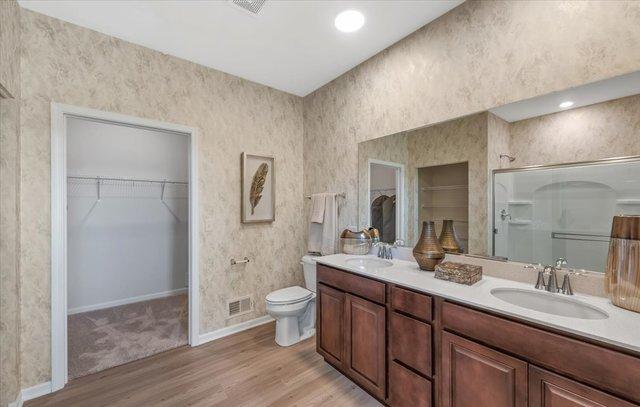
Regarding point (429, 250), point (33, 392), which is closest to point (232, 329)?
point (33, 392)

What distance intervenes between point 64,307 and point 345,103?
9.35ft

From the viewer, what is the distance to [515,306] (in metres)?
1.14

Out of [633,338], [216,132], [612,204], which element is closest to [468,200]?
[612,204]

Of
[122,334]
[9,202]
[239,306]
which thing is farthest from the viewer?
[239,306]

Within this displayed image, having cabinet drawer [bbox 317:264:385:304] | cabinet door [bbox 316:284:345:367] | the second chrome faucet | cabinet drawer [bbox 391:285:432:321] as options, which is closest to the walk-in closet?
cabinet door [bbox 316:284:345:367]

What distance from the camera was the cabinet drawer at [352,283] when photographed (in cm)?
167

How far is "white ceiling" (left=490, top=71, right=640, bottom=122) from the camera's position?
1223mm

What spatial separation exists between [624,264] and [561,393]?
61cm

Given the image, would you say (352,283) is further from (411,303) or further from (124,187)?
(124,187)

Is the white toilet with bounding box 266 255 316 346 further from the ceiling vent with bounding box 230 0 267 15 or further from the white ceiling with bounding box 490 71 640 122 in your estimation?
the ceiling vent with bounding box 230 0 267 15

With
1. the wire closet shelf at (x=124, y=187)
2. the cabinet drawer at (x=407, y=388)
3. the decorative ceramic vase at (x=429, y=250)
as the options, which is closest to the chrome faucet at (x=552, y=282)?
the decorative ceramic vase at (x=429, y=250)

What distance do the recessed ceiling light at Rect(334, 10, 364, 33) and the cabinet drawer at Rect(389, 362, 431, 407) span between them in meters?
2.29

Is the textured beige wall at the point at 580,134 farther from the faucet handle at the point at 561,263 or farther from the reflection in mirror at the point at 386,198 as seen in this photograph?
the reflection in mirror at the point at 386,198

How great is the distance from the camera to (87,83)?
2.00m
